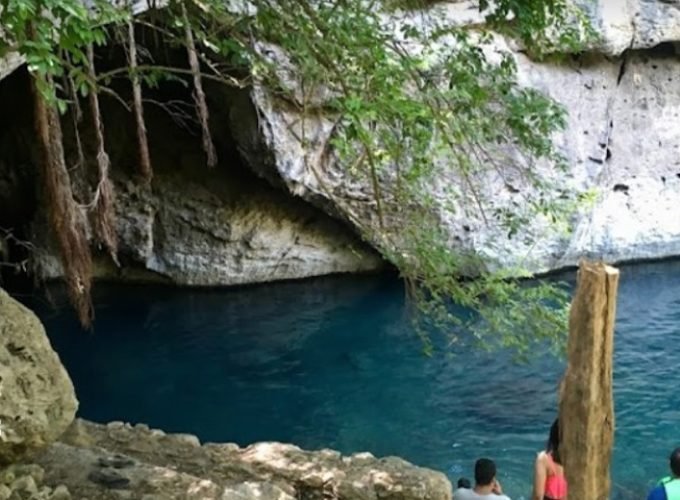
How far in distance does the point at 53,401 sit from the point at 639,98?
14666 millimetres

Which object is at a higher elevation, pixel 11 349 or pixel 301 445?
pixel 11 349

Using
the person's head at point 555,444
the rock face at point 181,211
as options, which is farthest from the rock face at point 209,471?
the rock face at point 181,211

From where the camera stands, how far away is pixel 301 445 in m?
8.11

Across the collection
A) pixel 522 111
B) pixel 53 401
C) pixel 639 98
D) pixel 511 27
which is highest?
pixel 639 98

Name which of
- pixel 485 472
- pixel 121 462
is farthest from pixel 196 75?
pixel 485 472

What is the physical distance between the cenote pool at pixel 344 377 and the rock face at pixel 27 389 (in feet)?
15.0

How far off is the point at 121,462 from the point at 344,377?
22.0ft

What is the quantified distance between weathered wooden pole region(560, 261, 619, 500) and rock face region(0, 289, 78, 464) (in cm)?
284

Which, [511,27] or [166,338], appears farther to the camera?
[166,338]

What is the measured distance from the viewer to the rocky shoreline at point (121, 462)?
3.18 meters

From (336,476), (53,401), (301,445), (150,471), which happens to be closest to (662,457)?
(301,445)

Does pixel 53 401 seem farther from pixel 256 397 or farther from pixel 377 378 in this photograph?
pixel 377 378

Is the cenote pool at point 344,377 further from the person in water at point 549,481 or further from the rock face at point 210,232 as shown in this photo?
the person in water at point 549,481

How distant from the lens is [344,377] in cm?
1048
